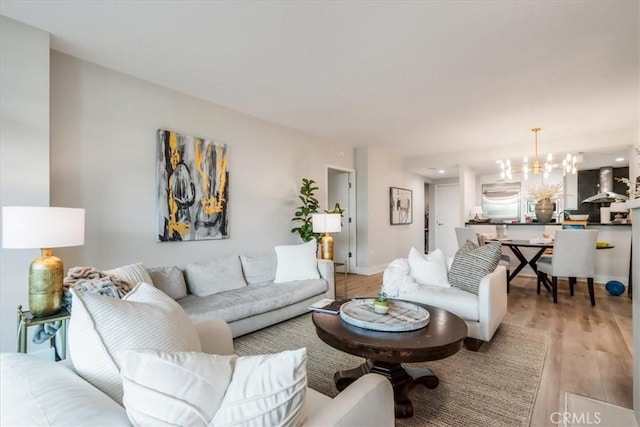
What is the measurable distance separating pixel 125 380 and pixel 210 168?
3.18 m

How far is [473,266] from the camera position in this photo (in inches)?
112

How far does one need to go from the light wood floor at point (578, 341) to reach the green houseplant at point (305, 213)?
1.00m

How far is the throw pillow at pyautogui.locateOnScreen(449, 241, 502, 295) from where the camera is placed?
9.13ft

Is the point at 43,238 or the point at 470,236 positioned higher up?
the point at 43,238

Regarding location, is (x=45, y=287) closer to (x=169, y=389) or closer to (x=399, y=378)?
(x=169, y=389)

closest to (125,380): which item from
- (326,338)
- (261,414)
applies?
(261,414)

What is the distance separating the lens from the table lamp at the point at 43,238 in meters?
1.74

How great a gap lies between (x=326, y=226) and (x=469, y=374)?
2.40 metres

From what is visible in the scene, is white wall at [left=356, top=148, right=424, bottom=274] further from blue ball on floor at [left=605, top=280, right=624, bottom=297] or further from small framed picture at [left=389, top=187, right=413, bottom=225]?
blue ball on floor at [left=605, top=280, right=624, bottom=297]

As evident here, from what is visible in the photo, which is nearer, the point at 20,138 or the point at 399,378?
the point at 399,378

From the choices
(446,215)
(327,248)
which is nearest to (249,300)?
(327,248)

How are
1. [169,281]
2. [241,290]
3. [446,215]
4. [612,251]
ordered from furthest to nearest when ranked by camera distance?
[446,215] < [612,251] < [241,290] < [169,281]

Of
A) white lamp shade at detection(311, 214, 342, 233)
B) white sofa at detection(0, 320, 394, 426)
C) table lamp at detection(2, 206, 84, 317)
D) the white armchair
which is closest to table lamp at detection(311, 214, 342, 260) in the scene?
white lamp shade at detection(311, 214, 342, 233)

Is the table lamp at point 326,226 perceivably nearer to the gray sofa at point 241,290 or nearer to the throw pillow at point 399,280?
the gray sofa at point 241,290
